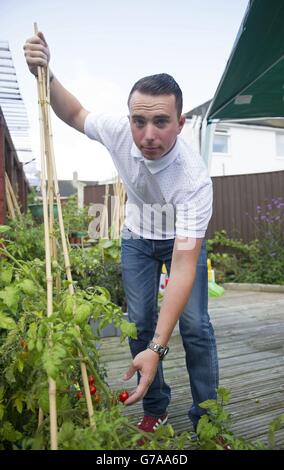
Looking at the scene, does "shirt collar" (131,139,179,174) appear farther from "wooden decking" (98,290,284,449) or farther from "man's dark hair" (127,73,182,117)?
"wooden decking" (98,290,284,449)

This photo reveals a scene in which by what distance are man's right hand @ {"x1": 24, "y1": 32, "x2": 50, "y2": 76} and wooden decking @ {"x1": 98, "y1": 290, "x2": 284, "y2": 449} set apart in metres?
1.33

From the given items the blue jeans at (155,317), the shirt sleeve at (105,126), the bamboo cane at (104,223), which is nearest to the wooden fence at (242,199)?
the bamboo cane at (104,223)

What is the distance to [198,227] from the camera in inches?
52.4

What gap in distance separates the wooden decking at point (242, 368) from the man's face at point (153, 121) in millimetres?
999

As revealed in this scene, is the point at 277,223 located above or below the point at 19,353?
above

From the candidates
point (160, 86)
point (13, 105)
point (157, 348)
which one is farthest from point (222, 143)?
point (157, 348)

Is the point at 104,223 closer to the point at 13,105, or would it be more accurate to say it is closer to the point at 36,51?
the point at 13,105

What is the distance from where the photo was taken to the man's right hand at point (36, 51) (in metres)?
1.20

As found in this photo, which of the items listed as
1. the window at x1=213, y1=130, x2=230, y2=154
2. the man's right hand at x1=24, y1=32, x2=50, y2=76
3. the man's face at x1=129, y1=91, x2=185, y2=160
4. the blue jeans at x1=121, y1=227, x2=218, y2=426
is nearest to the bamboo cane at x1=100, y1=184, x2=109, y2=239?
the blue jeans at x1=121, y1=227, x2=218, y2=426

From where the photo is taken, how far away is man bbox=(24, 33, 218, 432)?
1245mm

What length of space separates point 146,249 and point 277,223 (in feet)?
19.8

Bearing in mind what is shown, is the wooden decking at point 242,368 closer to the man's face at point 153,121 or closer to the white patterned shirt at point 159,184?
the white patterned shirt at point 159,184
